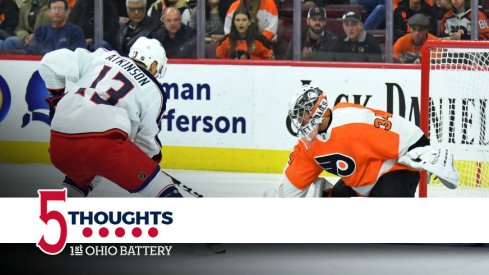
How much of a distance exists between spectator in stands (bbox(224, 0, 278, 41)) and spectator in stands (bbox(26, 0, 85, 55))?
682 mm

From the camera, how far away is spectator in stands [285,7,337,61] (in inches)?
270

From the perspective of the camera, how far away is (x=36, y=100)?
6668mm

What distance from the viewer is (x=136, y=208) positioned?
5.67 metres

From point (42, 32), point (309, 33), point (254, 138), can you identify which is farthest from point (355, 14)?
point (42, 32)

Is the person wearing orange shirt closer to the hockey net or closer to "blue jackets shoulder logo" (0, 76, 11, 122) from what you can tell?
the hockey net

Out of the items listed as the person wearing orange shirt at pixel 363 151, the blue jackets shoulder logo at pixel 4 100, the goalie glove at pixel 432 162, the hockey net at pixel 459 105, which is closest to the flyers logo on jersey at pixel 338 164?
the person wearing orange shirt at pixel 363 151

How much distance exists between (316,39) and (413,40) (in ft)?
1.43

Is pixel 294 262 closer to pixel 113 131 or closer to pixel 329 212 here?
pixel 329 212

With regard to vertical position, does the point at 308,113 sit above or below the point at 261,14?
below

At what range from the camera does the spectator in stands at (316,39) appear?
6.86 metres

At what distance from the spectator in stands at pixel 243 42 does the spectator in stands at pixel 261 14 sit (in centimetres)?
2

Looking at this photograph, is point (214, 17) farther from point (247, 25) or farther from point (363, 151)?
point (363, 151)

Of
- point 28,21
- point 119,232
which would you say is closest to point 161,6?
point 28,21

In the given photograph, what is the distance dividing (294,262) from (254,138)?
147 centimetres
